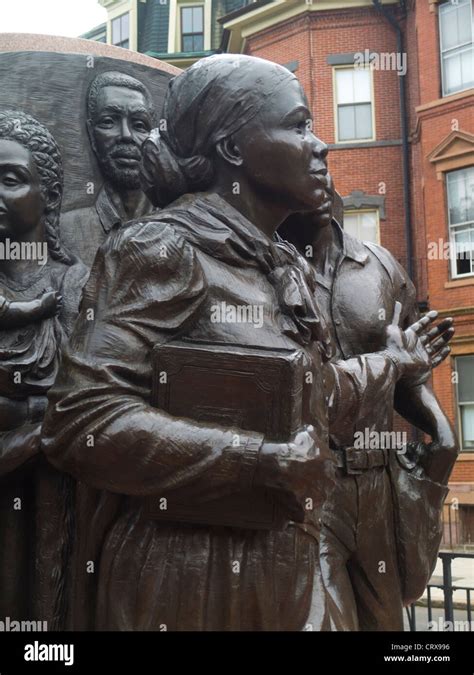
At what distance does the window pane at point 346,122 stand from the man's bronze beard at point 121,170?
60.5 ft

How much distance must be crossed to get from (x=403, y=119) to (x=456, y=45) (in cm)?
204

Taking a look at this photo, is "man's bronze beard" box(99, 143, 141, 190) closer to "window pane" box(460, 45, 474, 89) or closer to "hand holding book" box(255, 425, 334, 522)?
"hand holding book" box(255, 425, 334, 522)

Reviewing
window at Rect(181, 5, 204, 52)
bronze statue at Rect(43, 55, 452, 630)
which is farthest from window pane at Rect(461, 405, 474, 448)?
bronze statue at Rect(43, 55, 452, 630)

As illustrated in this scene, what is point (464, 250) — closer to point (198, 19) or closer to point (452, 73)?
point (452, 73)

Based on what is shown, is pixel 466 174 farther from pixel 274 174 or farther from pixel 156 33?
pixel 274 174

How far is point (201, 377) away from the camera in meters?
2.52

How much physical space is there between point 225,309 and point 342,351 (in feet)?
3.08

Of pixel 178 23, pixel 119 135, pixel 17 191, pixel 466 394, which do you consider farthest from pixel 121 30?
pixel 17 191

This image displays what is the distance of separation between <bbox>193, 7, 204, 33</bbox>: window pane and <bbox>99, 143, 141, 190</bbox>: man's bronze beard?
24.1 m

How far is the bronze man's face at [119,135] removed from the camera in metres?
3.78

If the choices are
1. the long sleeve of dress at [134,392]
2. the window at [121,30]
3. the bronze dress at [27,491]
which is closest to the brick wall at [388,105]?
the window at [121,30]

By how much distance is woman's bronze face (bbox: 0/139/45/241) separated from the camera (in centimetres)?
329


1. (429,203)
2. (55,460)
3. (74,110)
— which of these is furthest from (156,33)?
(55,460)

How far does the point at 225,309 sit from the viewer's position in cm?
266
